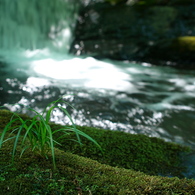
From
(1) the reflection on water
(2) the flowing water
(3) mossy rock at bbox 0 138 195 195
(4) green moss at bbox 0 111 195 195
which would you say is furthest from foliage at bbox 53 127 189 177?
(1) the reflection on water

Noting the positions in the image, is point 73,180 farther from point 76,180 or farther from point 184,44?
point 184,44

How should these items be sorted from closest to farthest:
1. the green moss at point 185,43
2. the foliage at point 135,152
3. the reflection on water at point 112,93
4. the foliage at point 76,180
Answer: the foliage at point 76,180 → the foliage at point 135,152 → the reflection on water at point 112,93 → the green moss at point 185,43

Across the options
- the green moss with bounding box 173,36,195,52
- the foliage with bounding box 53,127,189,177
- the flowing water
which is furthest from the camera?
the green moss with bounding box 173,36,195,52

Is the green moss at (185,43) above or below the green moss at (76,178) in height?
below

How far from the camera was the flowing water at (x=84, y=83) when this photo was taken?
14.9 ft

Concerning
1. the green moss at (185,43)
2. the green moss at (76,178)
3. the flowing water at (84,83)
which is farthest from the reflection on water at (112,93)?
the green moss at (76,178)

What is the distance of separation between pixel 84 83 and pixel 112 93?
1055 millimetres

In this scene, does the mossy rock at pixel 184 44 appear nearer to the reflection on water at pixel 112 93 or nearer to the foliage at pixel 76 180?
the reflection on water at pixel 112 93

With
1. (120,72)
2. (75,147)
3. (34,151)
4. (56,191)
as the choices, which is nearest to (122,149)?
(75,147)

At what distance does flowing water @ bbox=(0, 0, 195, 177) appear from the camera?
455 centimetres

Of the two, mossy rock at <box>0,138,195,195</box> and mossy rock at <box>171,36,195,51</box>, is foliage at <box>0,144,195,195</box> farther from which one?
mossy rock at <box>171,36,195,51</box>

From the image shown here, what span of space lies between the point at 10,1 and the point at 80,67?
5281 millimetres

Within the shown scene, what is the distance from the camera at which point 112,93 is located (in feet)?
19.7

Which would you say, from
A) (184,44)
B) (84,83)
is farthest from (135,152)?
(184,44)
